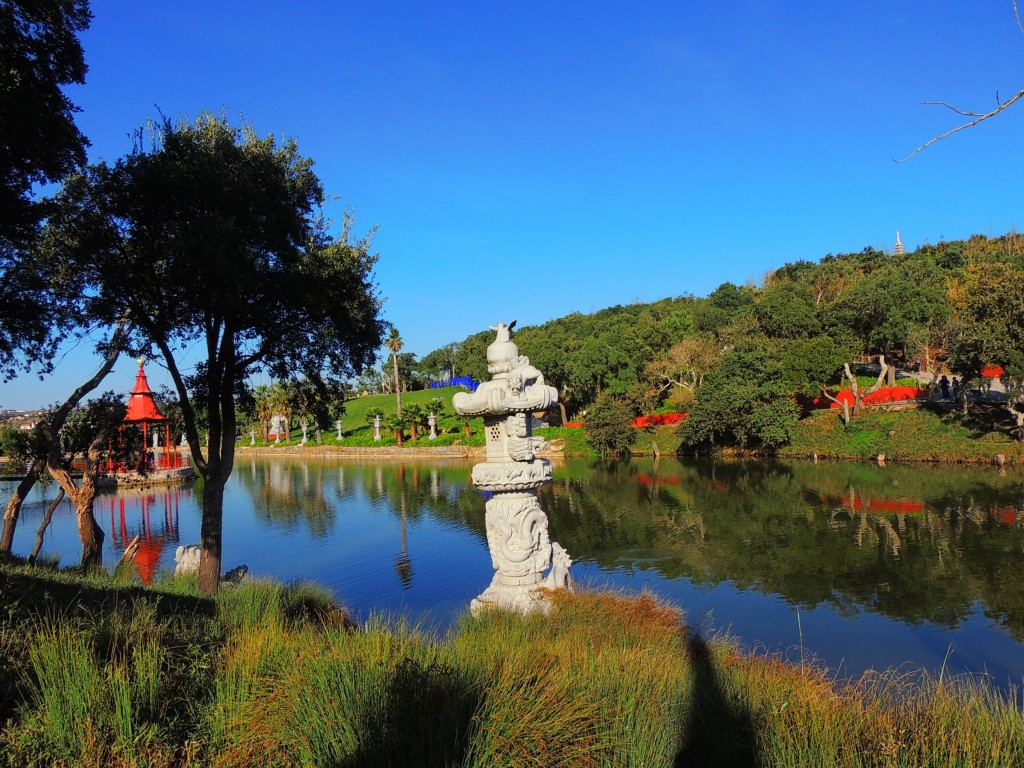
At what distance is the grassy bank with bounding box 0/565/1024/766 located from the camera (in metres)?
3.71

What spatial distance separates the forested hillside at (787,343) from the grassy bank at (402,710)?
29.4 m

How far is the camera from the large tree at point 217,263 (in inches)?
386

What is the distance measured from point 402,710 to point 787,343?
4360 centimetres

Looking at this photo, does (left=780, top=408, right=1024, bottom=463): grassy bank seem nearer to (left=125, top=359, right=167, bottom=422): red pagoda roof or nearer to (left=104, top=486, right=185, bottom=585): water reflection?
(left=104, top=486, right=185, bottom=585): water reflection

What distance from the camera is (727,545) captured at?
19.1 metres

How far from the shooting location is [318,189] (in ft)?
39.2

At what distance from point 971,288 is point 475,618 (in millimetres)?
31611

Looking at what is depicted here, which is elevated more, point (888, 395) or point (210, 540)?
point (888, 395)

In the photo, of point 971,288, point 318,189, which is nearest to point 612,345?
point 971,288

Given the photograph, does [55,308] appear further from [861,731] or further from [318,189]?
[861,731]

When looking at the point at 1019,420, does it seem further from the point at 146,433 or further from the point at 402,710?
the point at 146,433

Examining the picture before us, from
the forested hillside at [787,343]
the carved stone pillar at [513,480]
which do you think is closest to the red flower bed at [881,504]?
the forested hillside at [787,343]

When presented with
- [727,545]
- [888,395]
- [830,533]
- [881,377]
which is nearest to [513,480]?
[727,545]

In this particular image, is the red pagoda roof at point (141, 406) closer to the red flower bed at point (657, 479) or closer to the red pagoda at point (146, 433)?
the red pagoda at point (146, 433)
